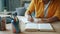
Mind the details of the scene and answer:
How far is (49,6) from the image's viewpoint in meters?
A: 2.44

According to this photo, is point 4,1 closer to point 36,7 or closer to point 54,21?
point 36,7

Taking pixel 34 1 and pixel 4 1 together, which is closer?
pixel 34 1

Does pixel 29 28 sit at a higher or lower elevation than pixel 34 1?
lower

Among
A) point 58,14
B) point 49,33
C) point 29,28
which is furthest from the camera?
point 58,14

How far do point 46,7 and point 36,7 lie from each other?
0.20m

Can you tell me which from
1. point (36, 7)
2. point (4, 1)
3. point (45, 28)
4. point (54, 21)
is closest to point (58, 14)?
point (54, 21)

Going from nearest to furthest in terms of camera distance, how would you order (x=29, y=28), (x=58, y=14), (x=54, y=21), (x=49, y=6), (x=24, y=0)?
(x=29, y=28), (x=54, y=21), (x=58, y=14), (x=49, y=6), (x=24, y=0)

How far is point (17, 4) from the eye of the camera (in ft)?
14.0

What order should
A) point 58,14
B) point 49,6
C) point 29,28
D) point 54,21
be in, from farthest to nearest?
point 49,6, point 58,14, point 54,21, point 29,28

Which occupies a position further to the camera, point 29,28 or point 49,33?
point 29,28

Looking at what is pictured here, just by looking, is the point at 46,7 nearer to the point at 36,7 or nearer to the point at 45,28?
the point at 36,7

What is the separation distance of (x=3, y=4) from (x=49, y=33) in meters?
3.03

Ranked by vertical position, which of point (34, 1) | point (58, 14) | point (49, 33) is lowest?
point (49, 33)

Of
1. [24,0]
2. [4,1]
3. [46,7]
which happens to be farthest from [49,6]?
[4,1]
